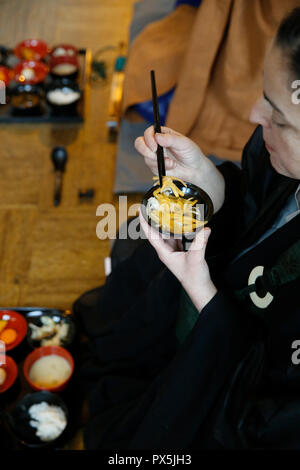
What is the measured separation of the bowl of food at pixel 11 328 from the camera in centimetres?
137

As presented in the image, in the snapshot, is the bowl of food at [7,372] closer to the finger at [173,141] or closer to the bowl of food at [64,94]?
the finger at [173,141]

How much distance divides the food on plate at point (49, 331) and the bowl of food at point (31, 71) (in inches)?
53.7

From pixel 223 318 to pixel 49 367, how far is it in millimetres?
632

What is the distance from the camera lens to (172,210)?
0.98 m

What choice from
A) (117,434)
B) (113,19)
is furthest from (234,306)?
(113,19)

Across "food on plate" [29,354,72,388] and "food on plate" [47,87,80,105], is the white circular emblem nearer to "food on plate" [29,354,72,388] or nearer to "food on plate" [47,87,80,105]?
"food on plate" [29,354,72,388]

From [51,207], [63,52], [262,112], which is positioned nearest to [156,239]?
[262,112]

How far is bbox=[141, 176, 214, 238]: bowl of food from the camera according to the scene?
3.07ft

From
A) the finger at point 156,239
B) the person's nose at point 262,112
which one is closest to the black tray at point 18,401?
the finger at point 156,239

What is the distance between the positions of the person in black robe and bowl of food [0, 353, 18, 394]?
8.0 inches

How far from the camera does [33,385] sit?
1.28 metres

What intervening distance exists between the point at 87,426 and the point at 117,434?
0.11 m

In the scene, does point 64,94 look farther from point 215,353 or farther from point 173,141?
point 215,353

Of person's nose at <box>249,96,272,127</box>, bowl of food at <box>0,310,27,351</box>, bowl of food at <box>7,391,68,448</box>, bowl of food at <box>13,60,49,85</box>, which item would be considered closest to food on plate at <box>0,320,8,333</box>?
bowl of food at <box>0,310,27,351</box>
